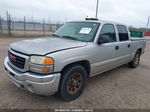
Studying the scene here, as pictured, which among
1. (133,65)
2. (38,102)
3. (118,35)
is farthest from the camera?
(133,65)

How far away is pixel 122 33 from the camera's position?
4426mm

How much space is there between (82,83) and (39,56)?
133 cm

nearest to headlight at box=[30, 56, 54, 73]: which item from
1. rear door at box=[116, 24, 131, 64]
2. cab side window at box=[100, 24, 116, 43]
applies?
cab side window at box=[100, 24, 116, 43]

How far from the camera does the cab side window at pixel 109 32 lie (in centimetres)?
357

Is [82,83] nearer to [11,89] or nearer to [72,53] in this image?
[72,53]

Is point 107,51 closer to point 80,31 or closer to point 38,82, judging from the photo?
point 80,31

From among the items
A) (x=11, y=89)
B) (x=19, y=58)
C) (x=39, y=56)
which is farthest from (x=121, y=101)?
(x=11, y=89)

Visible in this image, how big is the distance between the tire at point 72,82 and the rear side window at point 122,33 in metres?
2.02

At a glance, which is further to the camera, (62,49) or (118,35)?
(118,35)

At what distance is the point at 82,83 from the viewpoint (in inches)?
125

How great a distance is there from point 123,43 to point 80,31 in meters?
1.63

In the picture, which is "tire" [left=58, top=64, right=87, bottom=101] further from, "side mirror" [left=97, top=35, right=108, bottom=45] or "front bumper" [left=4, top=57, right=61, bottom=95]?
"side mirror" [left=97, top=35, right=108, bottom=45]

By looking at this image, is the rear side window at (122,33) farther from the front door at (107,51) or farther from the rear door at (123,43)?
the front door at (107,51)

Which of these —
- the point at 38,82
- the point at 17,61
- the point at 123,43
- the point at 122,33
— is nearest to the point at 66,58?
the point at 38,82
